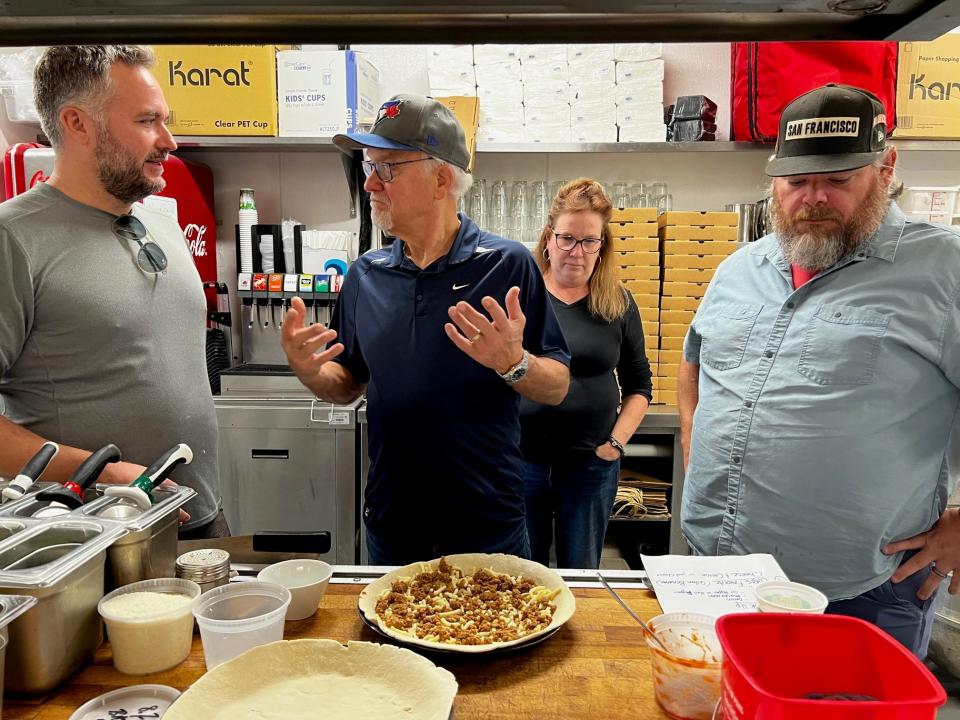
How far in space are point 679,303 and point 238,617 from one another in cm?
259

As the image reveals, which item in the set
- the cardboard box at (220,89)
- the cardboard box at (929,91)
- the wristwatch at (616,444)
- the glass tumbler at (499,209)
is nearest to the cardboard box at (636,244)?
the glass tumbler at (499,209)

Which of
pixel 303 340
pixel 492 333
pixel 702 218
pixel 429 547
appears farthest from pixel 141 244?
pixel 702 218

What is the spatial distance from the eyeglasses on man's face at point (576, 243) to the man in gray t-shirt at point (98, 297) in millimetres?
1271

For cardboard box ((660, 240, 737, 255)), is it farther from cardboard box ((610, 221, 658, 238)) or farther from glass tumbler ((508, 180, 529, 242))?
glass tumbler ((508, 180, 529, 242))

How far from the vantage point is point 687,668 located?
2.90 ft

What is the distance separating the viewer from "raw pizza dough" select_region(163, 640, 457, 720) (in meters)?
0.84

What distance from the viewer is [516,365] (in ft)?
5.06

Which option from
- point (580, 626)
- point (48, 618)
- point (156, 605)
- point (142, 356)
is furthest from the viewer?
point (142, 356)

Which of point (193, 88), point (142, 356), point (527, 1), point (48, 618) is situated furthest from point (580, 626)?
point (193, 88)

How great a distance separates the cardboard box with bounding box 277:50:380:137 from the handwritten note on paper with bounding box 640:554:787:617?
2.74 m

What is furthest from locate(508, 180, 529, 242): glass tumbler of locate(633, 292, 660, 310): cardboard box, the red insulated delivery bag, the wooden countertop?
the wooden countertop

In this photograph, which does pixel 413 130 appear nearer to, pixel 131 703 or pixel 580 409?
pixel 580 409

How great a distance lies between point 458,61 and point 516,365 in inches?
92.8

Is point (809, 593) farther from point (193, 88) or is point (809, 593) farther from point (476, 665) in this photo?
point (193, 88)
